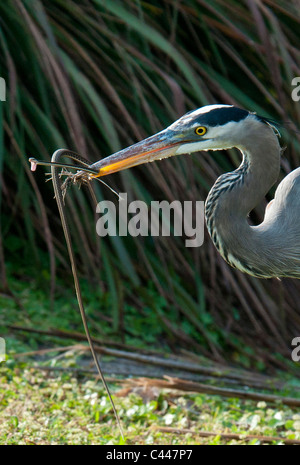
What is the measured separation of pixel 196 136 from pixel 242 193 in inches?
9.4

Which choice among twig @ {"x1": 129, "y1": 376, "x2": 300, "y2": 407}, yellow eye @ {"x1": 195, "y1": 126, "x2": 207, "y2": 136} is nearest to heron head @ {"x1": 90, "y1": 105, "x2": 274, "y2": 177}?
yellow eye @ {"x1": 195, "y1": 126, "x2": 207, "y2": 136}

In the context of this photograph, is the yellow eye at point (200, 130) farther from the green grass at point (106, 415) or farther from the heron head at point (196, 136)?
the green grass at point (106, 415)

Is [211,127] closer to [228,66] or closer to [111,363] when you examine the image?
[111,363]

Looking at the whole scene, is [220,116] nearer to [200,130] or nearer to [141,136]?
[200,130]

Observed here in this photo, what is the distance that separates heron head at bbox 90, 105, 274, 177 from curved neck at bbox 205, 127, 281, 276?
0.06m

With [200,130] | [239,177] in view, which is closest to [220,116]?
[200,130]

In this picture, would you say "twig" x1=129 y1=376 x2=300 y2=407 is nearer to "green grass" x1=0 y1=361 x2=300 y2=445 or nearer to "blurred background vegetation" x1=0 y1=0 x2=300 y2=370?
"green grass" x1=0 y1=361 x2=300 y2=445

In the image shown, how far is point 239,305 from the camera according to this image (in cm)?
454

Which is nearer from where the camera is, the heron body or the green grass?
the heron body

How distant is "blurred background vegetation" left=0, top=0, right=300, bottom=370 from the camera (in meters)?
3.82

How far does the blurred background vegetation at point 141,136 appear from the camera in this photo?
3816 millimetres

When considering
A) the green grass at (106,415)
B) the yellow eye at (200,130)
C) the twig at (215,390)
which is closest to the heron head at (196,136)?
the yellow eye at (200,130)
